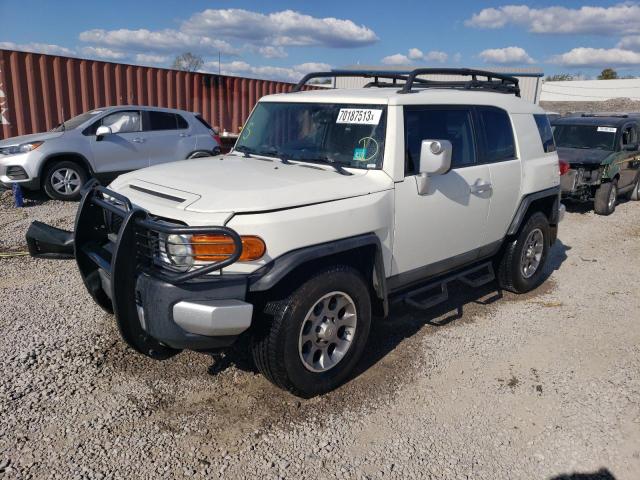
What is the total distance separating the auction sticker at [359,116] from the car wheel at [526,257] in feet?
7.46

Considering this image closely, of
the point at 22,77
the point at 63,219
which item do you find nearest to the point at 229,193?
the point at 63,219

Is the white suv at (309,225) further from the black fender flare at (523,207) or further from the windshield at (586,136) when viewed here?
the windshield at (586,136)

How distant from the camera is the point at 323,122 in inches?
160

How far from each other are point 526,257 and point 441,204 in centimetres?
200

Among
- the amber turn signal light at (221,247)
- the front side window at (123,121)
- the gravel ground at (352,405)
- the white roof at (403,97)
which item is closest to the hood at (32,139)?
the front side window at (123,121)

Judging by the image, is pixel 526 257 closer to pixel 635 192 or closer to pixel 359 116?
pixel 359 116

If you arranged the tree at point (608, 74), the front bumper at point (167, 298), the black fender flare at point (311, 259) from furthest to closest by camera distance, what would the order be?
the tree at point (608, 74), the black fender flare at point (311, 259), the front bumper at point (167, 298)

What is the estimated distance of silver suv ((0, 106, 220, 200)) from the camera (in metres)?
8.55

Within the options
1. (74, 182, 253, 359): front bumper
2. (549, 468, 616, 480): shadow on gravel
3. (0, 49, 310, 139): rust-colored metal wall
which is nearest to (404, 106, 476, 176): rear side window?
(74, 182, 253, 359): front bumper

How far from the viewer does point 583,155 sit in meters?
9.91

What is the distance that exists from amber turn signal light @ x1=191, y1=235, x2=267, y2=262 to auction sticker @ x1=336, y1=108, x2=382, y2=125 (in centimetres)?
139

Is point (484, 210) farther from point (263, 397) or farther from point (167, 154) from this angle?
point (167, 154)

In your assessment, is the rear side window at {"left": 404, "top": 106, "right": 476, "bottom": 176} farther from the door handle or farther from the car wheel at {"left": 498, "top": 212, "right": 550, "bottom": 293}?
the car wheel at {"left": 498, "top": 212, "right": 550, "bottom": 293}

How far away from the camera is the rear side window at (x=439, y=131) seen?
382 cm
